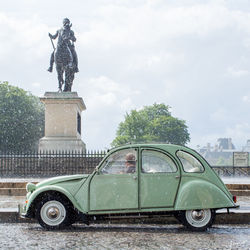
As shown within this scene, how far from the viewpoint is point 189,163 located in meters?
7.67

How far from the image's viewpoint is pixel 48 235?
6996 millimetres

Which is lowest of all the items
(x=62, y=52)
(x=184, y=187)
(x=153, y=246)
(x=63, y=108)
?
(x=153, y=246)

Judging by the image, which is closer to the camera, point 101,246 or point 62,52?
point 101,246

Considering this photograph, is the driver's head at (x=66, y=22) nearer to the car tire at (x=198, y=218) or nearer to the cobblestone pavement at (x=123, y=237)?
the cobblestone pavement at (x=123, y=237)

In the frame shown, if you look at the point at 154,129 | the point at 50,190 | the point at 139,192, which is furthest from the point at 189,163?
the point at 154,129

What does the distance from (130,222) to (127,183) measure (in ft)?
3.62

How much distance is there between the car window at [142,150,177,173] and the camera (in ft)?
25.0

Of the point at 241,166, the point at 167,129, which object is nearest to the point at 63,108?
the point at 241,166

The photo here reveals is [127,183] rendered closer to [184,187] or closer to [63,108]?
[184,187]

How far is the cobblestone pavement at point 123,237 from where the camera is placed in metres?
6.12

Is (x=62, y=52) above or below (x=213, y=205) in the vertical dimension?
above

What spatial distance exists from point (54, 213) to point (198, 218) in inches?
87.4

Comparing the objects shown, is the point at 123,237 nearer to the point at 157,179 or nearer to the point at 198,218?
the point at 157,179

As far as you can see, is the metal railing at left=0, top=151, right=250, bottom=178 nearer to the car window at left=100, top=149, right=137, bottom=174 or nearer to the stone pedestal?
the stone pedestal
